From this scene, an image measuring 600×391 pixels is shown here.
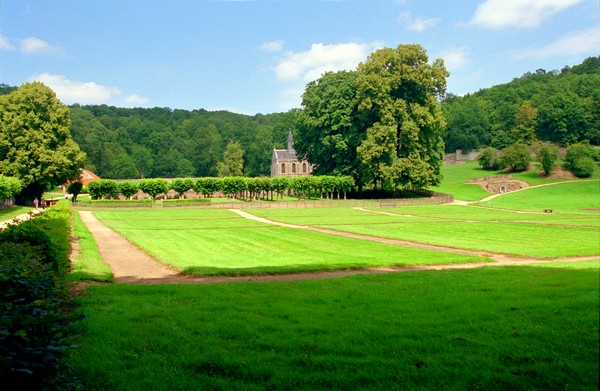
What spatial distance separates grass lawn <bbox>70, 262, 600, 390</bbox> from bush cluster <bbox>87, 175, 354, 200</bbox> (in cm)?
6454

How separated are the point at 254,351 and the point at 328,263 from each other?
38.7ft

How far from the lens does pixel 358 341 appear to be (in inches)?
247

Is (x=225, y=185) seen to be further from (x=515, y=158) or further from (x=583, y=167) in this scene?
(x=583, y=167)

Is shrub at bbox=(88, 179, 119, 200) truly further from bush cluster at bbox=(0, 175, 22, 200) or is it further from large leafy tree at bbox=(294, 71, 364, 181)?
large leafy tree at bbox=(294, 71, 364, 181)

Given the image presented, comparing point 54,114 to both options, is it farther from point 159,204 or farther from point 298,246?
point 298,246

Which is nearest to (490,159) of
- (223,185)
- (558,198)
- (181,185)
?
(558,198)

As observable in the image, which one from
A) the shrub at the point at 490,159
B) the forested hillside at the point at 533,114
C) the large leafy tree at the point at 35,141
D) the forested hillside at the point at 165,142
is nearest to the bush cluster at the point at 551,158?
the shrub at the point at 490,159

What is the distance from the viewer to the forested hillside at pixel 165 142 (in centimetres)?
12756

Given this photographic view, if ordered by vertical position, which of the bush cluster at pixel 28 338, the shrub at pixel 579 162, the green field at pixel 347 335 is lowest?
the green field at pixel 347 335

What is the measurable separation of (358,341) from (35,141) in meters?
63.6

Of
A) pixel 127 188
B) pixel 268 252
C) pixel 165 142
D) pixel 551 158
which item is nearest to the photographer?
pixel 268 252

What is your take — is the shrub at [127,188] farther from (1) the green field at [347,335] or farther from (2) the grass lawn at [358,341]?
(2) the grass lawn at [358,341]

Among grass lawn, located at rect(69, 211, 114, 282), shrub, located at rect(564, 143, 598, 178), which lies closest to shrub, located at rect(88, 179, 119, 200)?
grass lawn, located at rect(69, 211, 114, 282)

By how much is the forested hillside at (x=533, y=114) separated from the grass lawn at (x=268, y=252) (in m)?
100
